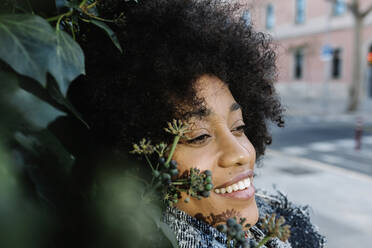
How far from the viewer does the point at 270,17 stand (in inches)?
1013

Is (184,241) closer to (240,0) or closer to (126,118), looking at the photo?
(126,118)

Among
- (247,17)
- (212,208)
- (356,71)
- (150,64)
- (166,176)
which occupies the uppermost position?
(247,17)

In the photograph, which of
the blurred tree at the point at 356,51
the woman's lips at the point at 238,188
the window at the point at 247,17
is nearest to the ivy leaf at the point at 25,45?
the woman's lips at the point at 238,188

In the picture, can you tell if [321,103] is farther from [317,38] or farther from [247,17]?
[247,17]

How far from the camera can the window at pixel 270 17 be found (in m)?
25.4

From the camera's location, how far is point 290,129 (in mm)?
11352

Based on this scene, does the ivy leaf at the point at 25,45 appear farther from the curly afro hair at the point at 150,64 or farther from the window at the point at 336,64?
the window at the point at 336,64

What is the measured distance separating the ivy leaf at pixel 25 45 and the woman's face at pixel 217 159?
619 mm

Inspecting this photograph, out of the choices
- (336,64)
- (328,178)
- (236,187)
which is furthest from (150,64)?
(336,64)

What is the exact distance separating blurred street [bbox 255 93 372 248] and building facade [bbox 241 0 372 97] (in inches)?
375

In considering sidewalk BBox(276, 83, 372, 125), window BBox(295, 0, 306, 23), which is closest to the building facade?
window BBox(295, 0, 306, 23)

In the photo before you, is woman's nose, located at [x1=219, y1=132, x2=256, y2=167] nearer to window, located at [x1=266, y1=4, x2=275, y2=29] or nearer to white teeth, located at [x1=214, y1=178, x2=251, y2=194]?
white teeth, located at [x1=214, y1=178, x2=251, y2=194]

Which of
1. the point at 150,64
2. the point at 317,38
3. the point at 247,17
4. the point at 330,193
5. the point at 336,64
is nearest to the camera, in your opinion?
the point at 150,64

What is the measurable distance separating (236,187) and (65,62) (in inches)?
28.9
